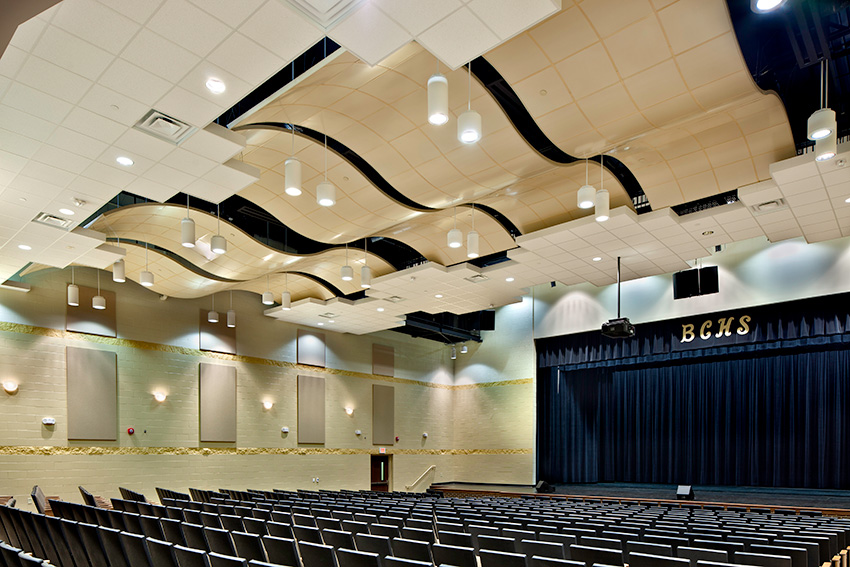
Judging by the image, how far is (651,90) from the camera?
25.5 ft

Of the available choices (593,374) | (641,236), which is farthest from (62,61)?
(593,374)

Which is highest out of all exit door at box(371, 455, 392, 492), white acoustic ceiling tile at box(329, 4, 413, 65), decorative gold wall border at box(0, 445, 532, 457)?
white acoustic ceiling tile at box(329, 4, 413, 65)

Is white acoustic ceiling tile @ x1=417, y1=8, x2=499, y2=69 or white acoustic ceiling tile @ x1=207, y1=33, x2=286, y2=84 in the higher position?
white acoustic ceiling tile @ x1=417, y1=8, x2=499, y2=69

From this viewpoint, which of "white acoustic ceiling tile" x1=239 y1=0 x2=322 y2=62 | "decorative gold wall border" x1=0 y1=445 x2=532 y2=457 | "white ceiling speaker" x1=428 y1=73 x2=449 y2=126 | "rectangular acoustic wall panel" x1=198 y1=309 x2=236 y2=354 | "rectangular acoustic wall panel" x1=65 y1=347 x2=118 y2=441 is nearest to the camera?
"white acoustic ceiling tile" x1=239 y1=0 x2=322 y2=62

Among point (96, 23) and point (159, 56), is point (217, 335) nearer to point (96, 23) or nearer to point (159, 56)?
point (159, 56)

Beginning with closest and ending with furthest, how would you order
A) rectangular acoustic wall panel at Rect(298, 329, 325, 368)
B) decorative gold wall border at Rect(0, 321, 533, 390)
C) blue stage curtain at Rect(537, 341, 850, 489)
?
decorative gold wall border at Rect(0, 321, 533, 390)
blue stage curtain at Rect(537, 341, 850, 489)
rectangular acoustic wall panel at Rect(298, 329, 325, 368)

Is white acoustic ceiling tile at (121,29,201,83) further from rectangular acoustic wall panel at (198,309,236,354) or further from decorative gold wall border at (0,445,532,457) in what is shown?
rectangular acoustic wall panel at (198,309,236,354)

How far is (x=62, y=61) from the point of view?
600cm

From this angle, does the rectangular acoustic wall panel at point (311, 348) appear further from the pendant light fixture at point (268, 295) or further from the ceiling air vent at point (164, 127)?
the ceiling air vent at point (164, 127)

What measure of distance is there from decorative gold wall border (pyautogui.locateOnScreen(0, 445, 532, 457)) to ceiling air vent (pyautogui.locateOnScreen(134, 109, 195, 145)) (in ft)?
34.5

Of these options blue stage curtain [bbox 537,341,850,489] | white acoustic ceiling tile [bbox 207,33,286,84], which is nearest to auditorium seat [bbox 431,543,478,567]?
white acoustic ceiling tile [bbox 207,33,286,84]

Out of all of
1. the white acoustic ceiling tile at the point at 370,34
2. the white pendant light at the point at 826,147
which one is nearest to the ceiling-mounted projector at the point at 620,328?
the white pendant light at the point at 826,147

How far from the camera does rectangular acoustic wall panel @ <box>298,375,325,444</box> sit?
19906 mm

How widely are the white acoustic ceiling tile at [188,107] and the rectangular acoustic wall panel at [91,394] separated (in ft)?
34.9
